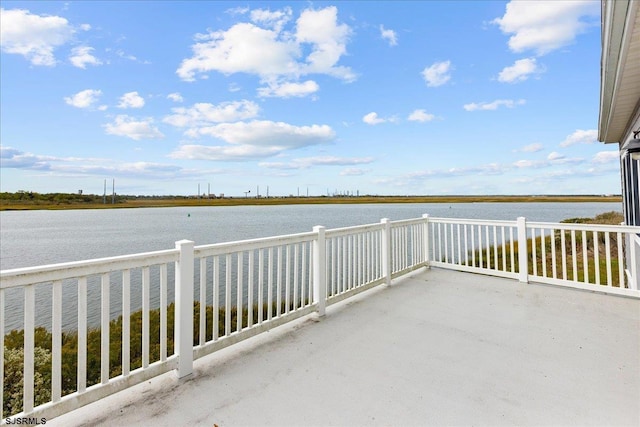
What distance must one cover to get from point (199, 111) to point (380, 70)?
395 inches

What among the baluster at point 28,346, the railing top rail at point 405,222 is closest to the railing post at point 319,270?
the railing top rail at point 405,222

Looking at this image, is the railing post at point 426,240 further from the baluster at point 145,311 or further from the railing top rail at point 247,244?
the baluster at point 145,311

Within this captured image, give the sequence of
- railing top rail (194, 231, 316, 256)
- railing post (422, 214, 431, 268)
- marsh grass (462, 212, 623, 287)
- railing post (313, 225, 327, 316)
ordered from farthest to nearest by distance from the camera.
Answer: railing post (422, 214, 431, 268) → marsh grass (462, 212, 623, 287) → railing post (313, 225, 327, 316) → railing top rail (194, 231, 316, 256)

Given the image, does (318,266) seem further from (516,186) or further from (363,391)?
(516,186)

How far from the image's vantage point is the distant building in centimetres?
161

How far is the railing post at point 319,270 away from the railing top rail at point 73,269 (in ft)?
4.73

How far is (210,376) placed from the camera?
2.05 metres

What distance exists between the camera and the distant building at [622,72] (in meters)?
1.61

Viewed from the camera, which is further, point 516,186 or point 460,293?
point 516,186

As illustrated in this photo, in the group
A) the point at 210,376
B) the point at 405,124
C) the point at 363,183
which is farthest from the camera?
the point at 363,183

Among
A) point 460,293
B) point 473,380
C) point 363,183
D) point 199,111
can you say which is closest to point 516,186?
point 363,183

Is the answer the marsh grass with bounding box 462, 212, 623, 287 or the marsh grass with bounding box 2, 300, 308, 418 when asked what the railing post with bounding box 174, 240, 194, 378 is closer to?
the marsh grass with bounding box 2, 300, 308, 418

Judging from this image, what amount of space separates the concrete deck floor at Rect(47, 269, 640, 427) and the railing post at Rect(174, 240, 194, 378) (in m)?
0.12

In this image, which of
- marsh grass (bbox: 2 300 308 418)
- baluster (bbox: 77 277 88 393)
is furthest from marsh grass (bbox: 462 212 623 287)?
baluster (bbox: 77 277 88 393)
